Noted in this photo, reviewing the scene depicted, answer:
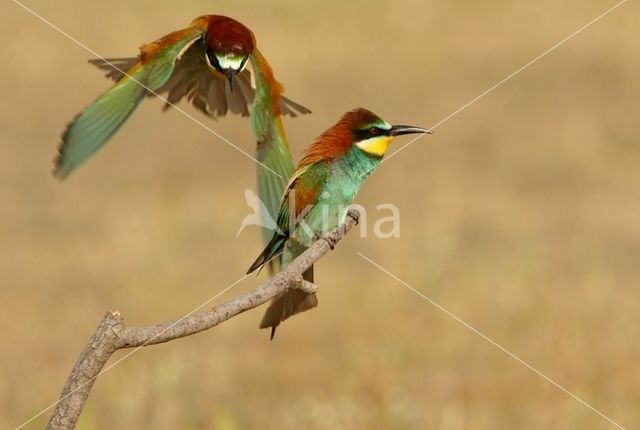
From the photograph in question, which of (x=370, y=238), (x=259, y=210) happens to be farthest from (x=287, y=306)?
(x=370, y=238)

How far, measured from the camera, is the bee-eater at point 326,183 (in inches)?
84.8

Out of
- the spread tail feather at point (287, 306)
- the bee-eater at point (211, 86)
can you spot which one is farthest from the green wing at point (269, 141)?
the spread tail feather at point (287, 306)

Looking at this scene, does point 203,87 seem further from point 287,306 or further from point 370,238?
point 370,238

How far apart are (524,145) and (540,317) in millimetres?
3868

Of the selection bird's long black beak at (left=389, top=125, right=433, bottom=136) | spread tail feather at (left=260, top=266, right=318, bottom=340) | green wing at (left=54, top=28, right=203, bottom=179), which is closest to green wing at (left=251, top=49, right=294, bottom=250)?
green wing at (left=54, top=28, right=203, bottom=179)

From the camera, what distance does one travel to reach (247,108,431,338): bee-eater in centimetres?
215

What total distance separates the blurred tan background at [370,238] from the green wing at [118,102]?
1.86m

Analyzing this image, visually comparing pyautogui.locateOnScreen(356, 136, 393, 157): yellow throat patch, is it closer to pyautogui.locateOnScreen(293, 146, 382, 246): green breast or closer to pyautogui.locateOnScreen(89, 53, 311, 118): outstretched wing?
pyautogui.locateOnScreen(293, 146, 382, 246): green breast

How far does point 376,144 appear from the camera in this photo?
2166mm

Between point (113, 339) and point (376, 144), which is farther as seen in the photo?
point (376, 144)

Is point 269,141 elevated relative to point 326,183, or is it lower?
lower

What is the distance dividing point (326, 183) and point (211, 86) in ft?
1.96

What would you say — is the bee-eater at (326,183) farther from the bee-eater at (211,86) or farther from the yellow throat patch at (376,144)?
the bee-eater at (211,86)

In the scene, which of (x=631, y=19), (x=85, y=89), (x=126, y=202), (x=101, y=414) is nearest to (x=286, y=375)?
(x=101, y=414)
